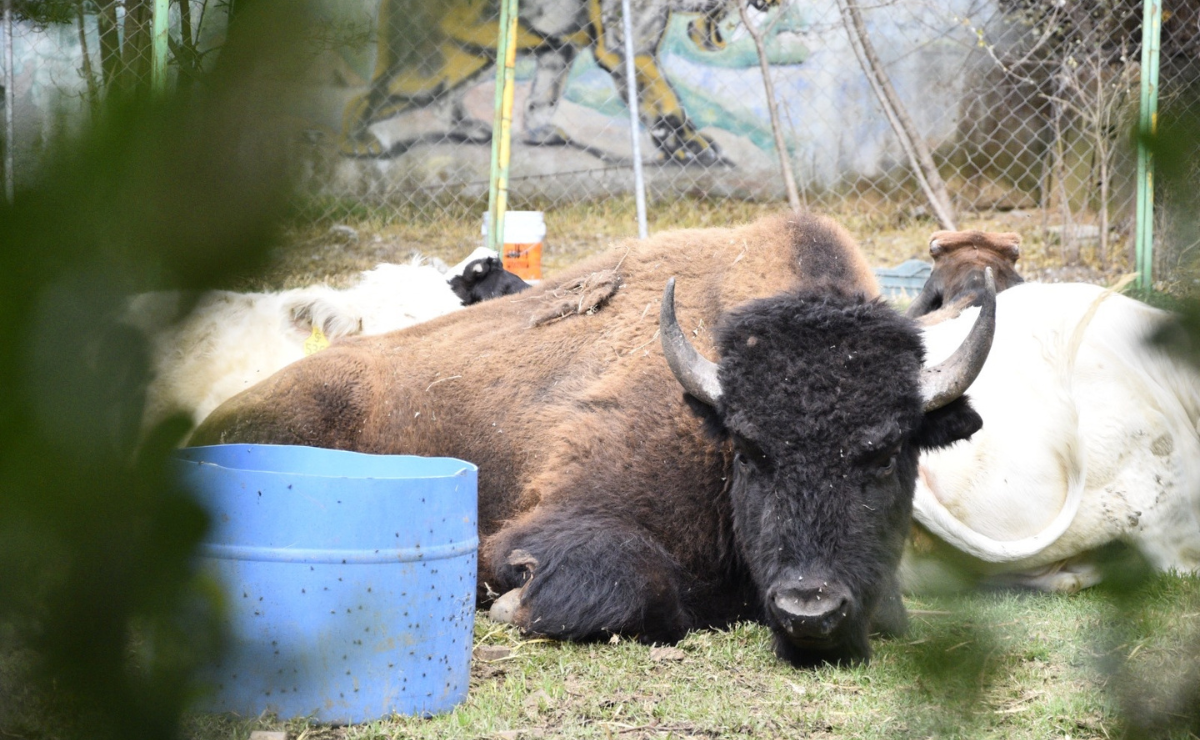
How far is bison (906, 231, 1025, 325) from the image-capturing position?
632cm

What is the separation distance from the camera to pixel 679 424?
416 cm

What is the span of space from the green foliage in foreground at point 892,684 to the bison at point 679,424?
16cm

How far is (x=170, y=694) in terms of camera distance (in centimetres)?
72

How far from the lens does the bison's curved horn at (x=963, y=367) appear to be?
11.6 ft

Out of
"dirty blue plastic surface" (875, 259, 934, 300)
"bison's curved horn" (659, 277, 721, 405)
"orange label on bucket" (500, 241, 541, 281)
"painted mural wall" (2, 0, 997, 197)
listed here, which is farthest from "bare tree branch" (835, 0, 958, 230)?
"bison's curved horn" (659, 277, 721, 405)

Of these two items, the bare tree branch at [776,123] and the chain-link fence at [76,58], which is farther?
the bare tree branch at [776,123]

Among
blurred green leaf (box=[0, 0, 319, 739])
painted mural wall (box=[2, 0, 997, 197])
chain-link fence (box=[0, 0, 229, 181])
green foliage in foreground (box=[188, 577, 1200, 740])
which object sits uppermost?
painted mural wall (box=[2, 0, 997, 197])

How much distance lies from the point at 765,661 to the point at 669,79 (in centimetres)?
890

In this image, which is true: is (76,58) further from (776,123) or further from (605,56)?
(776,123)

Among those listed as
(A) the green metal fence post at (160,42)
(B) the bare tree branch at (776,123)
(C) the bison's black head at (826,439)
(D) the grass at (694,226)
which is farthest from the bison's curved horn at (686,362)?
(B) the bare tree branch at (776,123)

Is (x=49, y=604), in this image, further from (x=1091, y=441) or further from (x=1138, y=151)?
(x=1091, y=441)

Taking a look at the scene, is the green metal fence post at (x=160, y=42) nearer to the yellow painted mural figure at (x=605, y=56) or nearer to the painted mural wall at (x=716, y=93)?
the yellow painted mural figure at (x=605, y=56)

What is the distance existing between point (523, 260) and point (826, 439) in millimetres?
5298

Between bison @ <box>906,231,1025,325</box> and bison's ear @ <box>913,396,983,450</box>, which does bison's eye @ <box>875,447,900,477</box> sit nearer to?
bison's ear @ <box>913,396,983,450</box>
